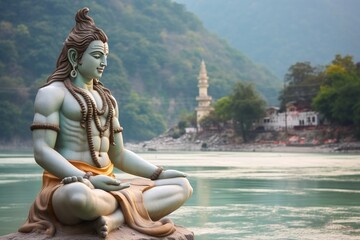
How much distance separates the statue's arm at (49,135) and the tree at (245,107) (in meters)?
A: 76.9

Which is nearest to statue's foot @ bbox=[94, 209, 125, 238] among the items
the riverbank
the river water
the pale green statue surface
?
the pale green statue surface

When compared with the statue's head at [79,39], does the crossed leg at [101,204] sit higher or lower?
lower

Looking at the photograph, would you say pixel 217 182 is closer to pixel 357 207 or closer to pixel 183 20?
pixel 357 207

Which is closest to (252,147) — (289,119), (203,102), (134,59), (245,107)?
(245,107)

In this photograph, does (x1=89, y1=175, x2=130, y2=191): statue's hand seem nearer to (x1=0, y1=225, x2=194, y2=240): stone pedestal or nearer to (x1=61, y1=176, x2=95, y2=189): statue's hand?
(x1=61, y1=176, x2=95, y2=189): statue's hand

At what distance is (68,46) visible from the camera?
6219 mm

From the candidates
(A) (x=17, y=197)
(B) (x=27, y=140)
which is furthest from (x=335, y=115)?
(A) (x=17, y=197)

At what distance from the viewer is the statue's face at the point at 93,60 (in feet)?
20.3

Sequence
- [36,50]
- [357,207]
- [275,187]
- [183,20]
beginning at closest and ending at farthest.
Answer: [357,207] → [275,187] → [36,50] → [183,20]

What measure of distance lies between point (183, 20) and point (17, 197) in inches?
5894

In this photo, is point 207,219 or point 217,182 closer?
point 207,219

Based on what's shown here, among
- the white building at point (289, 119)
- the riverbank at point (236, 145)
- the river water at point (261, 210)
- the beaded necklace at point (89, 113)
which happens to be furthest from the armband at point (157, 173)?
the white building at point (289, 119)

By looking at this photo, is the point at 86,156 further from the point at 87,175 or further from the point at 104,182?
the point at 104,182

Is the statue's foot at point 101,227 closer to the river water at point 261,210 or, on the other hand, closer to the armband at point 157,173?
the armband at point 157,173
